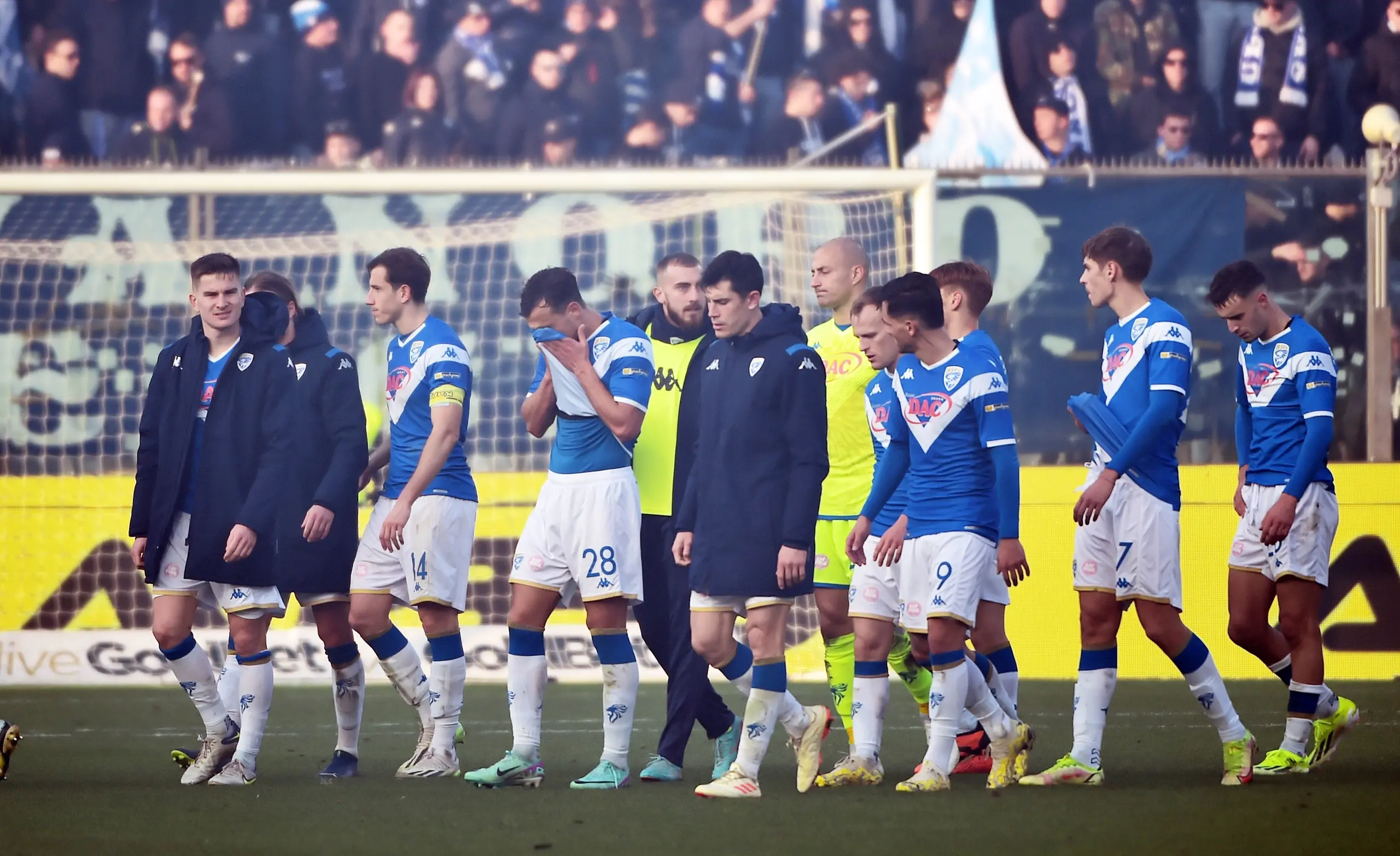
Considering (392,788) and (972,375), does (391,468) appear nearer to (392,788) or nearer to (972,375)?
(392,788)

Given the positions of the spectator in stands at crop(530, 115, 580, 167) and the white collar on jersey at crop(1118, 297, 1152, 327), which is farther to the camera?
the spectator in stands at crop(530, 115, 580, 167)

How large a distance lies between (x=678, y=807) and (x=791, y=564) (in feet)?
2.94

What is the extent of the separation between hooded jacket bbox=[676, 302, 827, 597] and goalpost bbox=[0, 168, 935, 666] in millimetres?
4748

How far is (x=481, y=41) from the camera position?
1372 centimetres

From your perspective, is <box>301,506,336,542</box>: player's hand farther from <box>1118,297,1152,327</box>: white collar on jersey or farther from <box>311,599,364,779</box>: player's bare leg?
<box>1118,297,1152,327</box>: white collar on jersey

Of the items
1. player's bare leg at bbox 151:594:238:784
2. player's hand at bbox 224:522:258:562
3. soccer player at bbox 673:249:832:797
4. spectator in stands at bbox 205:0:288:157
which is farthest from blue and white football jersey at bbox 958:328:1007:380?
spectator in stands at bbox 205:0:288:157

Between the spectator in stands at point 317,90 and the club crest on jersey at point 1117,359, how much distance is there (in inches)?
338

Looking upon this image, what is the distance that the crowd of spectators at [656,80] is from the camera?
1305cm

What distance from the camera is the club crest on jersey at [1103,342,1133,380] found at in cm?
606

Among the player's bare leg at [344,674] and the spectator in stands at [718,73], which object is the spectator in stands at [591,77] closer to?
the spectator in stands at [718,73]

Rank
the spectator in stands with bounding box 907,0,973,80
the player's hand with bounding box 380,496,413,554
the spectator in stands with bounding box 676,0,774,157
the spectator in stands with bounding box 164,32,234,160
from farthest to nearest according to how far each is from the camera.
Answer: the spectator in stands with bounding box 907,0,973,80 < the spectator in stands with bounding box 676,0,774,157 < the spectator in stands with bounding box 164,32,234,160 < the player's hand with bounding box 380,496,413,554

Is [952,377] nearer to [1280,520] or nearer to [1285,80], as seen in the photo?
[1280,520]

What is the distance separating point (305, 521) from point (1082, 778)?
304cm

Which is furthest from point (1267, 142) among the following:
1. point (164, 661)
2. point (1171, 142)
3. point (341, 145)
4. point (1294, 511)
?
point (164, 661)
